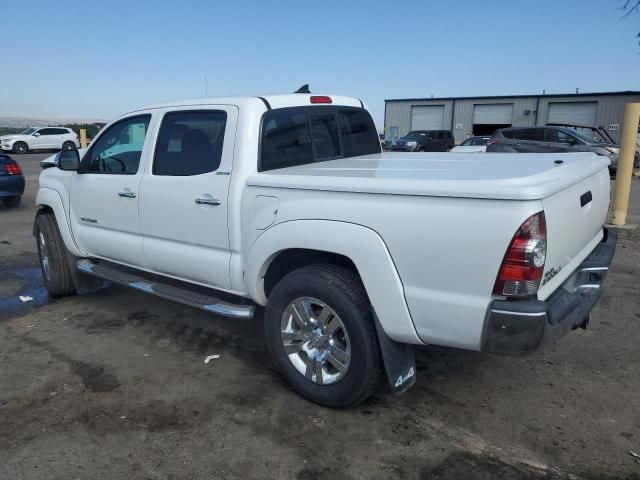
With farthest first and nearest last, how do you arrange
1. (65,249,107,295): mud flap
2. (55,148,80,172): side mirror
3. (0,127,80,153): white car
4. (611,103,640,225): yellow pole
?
(0,127,80,153): white car < (611,103,640,225): yellow pole < (65,249,107,295): mud flap < (55,148,80,172): side mirror

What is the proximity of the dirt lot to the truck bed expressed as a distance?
1399 mm

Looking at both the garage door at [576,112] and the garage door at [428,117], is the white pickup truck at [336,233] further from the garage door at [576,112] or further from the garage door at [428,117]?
the garage door at [428,117]

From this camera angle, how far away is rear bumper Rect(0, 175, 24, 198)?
10898mm

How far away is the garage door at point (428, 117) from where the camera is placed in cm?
4384

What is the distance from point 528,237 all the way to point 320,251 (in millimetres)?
1240

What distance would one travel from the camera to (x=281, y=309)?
11.1ft

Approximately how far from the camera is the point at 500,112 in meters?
41.3

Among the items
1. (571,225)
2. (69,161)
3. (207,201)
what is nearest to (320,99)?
(207,201)

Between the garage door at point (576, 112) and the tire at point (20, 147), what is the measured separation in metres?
35.4

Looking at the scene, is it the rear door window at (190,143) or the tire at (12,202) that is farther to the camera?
the tire at (12,202)

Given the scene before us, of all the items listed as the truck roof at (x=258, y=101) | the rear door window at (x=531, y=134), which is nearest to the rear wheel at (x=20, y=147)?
the rear door window at (x=531, y=134)

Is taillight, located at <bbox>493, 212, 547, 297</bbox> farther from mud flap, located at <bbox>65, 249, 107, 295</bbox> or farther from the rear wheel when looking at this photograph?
the rear wheel

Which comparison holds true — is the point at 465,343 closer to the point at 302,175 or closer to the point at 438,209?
the point at 438,209

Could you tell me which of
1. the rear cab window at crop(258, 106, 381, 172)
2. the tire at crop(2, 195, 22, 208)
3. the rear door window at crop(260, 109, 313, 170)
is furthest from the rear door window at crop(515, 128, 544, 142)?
the rear door window at crop(260, 109, 313, 170)
